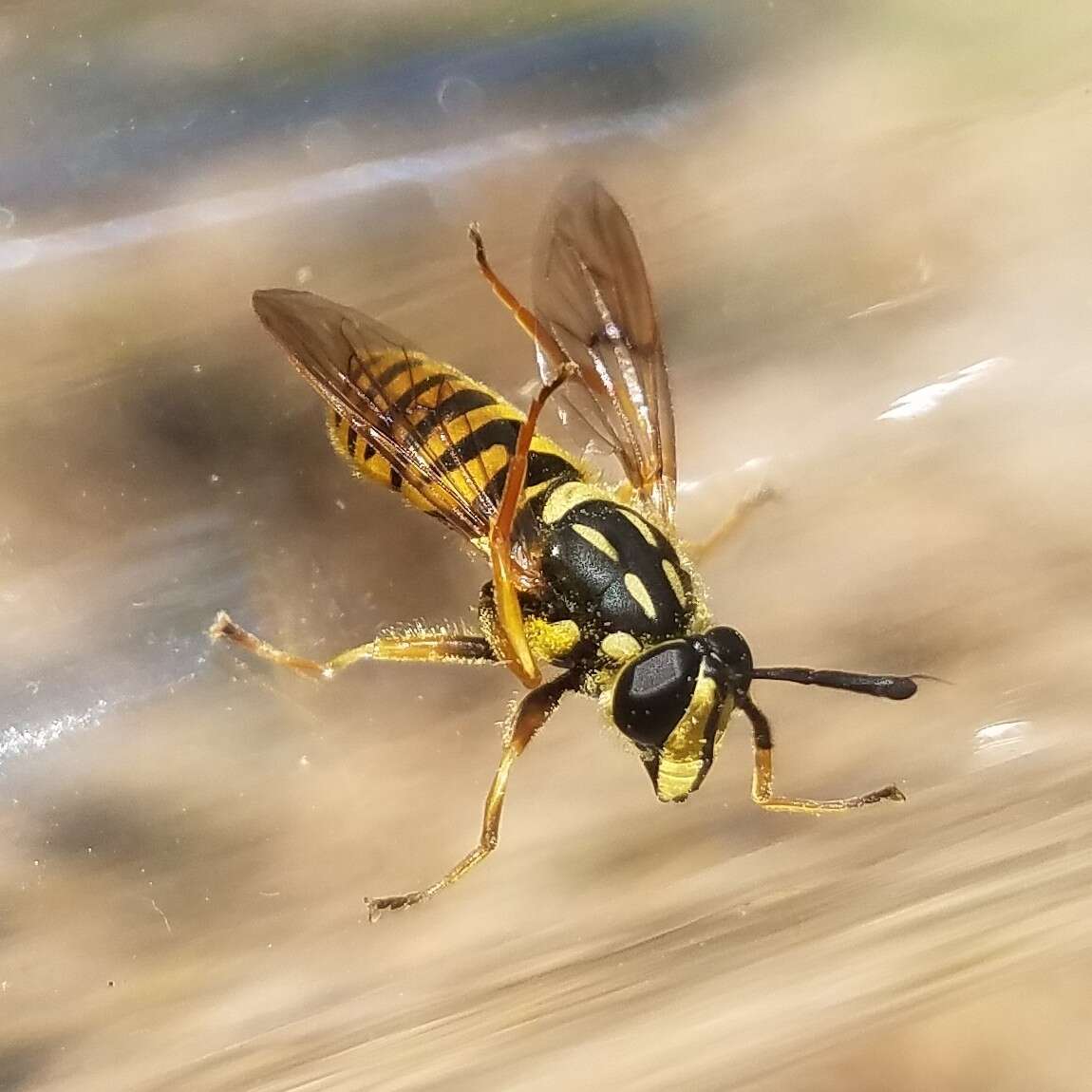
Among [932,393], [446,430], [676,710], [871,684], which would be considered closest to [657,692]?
[676,710]

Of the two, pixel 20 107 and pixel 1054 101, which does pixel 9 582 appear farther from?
pixel 1054 101

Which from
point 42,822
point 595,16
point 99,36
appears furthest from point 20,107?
point 42,822

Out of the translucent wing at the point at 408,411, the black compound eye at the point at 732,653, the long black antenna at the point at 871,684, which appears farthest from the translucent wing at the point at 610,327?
the long black antenna at the point at 871,684

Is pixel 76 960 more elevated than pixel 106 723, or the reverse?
pixel 106 723

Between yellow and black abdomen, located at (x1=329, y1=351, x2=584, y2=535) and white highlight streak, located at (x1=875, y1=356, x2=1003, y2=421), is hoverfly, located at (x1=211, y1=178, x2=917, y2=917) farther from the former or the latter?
white highlight streak, located at (x1=875, y1=356, x2=1003, y2=421)

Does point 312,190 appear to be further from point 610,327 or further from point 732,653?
point 732,653
